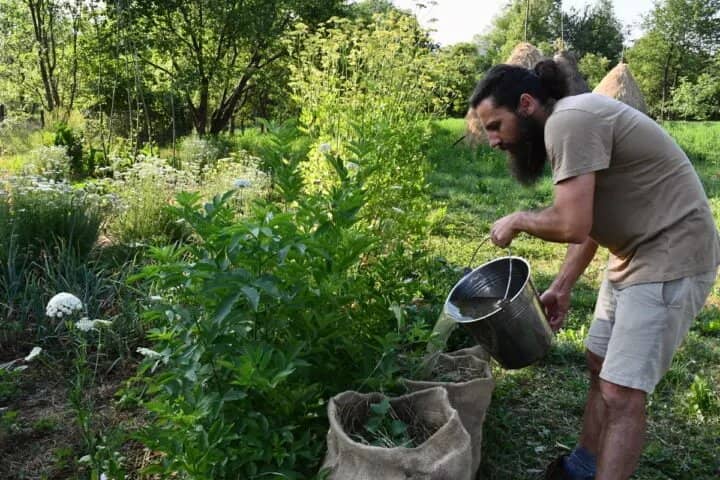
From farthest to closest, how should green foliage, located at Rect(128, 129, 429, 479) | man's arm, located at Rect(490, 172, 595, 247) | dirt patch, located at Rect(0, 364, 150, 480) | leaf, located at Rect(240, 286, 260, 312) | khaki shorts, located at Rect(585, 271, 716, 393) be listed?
dirt patch, located at Rect(0, 364, 150, 480), khaki shorts, located at Rect(585, 271, 716, 393), man's arm, located at Rect(490, 172, 595, 247), green foliage, located at Rect(128, 129, 429, 479), leaf, located at Rect(240, 286, 260, 312)

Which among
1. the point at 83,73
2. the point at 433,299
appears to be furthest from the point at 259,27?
the point at 433,299

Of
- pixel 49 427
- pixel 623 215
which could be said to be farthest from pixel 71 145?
pixel 623 215

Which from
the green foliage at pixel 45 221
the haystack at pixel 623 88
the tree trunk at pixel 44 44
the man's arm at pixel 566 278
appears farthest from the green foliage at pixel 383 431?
the tree trunk at pixel 44 44

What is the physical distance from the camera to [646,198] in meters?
2.14

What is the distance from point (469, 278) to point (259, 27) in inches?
520

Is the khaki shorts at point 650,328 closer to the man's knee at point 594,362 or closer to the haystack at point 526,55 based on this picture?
the man's knee at point 594,362

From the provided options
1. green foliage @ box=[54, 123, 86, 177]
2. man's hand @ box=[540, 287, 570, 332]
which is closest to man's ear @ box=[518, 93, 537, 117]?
man's hand @ box=[540, 287, 570, 332]

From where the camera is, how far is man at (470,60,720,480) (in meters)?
1.99

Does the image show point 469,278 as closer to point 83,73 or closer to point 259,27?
point 259,27

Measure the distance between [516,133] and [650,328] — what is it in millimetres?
804

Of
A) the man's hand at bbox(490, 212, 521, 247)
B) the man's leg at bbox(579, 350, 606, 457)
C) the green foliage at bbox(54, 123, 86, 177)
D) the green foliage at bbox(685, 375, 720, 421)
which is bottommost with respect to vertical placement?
the green foliage at bbox(54, 123, 86, 177)

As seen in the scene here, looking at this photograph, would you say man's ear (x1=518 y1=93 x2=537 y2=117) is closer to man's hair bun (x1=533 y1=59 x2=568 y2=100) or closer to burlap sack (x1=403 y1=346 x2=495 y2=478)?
man's hair bun (x1=533 y1=59 x2=568 y2=100)

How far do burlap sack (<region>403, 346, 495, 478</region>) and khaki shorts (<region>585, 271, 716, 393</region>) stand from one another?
47 centimetres

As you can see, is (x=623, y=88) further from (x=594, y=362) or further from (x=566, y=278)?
(x=594, y=362)
